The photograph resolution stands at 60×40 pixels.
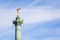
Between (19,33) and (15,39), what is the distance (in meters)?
2.53

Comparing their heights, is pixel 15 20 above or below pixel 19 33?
above

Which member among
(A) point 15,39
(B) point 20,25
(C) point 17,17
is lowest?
(A) point 15,39

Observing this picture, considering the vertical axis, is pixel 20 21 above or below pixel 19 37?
above

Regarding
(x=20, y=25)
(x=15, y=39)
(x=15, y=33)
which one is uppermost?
(x=20, y=25)

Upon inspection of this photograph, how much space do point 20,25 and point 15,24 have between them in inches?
72.0

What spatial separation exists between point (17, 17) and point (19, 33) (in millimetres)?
5861

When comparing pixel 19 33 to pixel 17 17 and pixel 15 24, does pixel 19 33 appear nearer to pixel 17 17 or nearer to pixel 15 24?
pixel 15 24

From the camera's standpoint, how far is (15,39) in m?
30.0

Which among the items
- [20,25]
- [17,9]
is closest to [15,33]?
[20,25]

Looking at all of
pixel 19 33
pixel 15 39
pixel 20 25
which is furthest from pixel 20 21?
pixel 15 39

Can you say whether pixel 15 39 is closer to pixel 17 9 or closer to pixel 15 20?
pixel 15 20

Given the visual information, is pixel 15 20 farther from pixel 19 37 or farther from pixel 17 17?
pixel 19 37

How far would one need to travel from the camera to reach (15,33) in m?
30.3

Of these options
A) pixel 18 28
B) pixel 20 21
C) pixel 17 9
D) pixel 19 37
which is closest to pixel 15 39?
pixel 19 37
